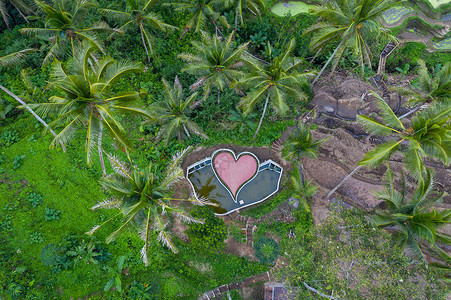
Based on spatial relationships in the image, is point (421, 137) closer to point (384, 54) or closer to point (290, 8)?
point (384, 54)

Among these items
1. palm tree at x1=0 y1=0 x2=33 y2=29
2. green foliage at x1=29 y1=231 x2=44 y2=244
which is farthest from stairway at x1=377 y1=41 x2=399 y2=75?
green foliage at x1=29 y1=231 x2=44 y2=244

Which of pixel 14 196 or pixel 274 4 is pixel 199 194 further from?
pixel 274 4

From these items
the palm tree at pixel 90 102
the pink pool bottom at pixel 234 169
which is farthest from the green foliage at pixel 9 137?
the pink pool bottom at pixel 234 169

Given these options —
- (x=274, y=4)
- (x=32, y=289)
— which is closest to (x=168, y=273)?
(x=32, y=289)

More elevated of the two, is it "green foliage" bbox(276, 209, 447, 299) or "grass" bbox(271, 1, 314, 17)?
"grass" bbox(271, 1, 314, 17)

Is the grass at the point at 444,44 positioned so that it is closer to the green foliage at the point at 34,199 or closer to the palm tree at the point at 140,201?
the palm tree at the point at 140,201

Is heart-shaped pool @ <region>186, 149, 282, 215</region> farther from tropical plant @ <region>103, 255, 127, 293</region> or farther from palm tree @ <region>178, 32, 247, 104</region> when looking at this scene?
tropical plant @ <region>103, 255, 127, 293</region>
